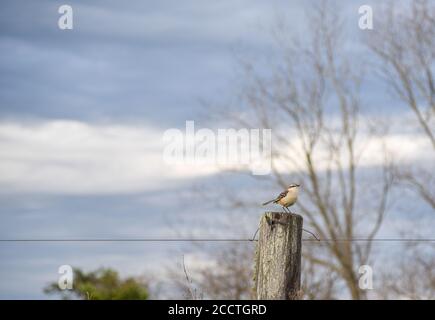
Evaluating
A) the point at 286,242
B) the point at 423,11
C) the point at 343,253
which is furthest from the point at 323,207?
the point at 286,242

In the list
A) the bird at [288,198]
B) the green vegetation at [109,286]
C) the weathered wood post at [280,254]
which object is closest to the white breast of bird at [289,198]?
the bird at [288,198]

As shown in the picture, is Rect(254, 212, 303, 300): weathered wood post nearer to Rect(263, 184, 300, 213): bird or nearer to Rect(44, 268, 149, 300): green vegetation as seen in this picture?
Rect(263, 184, 300, 213): bird

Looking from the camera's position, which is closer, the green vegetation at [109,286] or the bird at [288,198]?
the bird at [288,198]

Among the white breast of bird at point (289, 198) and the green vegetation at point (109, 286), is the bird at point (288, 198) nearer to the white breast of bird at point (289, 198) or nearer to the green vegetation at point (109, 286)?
the white breast of bird at point (289, 198)

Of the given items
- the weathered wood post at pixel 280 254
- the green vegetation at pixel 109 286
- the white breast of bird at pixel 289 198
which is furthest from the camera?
the green vegetation at pixel 109 286

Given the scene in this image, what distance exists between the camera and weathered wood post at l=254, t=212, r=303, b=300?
21.3 feet

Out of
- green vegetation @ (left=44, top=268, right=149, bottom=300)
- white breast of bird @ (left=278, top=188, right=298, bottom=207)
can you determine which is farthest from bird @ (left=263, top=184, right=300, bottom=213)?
green vegetation @ (left=44, top=268, right=149, bottom=300)

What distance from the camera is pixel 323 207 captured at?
83.9 ft

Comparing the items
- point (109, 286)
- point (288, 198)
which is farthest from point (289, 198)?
point (109, 286)

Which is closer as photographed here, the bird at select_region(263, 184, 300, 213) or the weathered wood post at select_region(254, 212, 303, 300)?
the weathered wood post at select_region(254, 212, 303, 300)

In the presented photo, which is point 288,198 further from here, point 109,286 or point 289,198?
point 109,286

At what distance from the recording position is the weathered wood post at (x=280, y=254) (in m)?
6.50
